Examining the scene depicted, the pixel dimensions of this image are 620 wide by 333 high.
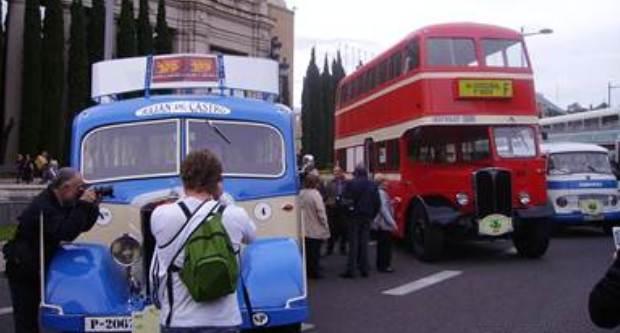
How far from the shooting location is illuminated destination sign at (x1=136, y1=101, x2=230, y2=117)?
27.3 feet

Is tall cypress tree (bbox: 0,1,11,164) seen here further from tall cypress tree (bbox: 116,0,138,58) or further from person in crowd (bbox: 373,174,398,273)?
person in crowd (bbox: 373,174,398,273)

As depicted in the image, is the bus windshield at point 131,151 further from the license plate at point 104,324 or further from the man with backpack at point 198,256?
the man with backpack at point 198,256

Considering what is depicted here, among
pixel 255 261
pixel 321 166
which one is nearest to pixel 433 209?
pixel 255 261

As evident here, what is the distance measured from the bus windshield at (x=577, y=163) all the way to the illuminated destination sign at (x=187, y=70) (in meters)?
12.5

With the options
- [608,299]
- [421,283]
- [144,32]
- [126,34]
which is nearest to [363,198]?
[421,283]

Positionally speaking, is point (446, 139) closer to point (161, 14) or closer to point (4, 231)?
point (4, 231)

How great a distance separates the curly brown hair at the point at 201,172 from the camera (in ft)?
14.3

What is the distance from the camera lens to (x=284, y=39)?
68.0m

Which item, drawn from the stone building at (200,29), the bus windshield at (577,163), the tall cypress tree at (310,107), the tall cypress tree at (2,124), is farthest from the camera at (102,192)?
the tall cypress tree at (310,107)

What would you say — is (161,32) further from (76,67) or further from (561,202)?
(561,202)

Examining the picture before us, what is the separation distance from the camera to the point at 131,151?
27.6ft

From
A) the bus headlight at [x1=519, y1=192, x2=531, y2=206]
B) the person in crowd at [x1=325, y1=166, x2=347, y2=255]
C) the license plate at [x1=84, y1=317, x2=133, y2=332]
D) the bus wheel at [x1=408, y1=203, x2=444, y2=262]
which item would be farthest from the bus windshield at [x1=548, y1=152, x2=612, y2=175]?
the license plate at [x1=84, y1=317, x2=133, y2=332]

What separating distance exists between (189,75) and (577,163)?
13238 mm

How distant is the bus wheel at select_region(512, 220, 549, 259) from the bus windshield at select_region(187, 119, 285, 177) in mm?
7886
